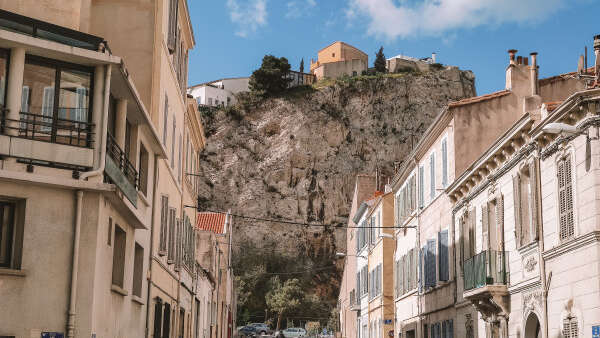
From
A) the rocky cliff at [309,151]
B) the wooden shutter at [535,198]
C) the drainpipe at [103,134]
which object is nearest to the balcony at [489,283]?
the wooden shutter at [535,198]

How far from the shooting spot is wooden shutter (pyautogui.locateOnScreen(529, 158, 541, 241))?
1878 centimetres

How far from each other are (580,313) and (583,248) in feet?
4.46

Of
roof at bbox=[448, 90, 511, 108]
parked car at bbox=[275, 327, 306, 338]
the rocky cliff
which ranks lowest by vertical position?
parked car at bbox=[275, 327, 306, 338]

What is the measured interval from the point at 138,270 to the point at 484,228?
10.2 meters

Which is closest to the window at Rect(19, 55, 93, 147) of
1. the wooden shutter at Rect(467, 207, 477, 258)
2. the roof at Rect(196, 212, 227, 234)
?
the wooden shutter at Rect(467, 207, 477, 258)

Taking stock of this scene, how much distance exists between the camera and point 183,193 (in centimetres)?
2908

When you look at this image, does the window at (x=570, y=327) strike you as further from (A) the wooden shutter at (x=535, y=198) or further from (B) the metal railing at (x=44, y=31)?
(B) the metal railing at (x=44, y=31)

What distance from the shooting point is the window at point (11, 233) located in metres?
13.5

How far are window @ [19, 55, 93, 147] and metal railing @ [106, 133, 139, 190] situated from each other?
0.83 m

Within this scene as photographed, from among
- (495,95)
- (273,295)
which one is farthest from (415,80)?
(495,95)

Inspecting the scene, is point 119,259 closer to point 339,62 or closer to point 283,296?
point 283,296

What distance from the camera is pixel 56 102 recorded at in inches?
568

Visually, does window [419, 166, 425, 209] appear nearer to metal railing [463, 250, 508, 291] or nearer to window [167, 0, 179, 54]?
metal railing [463, 250, 508, 291]

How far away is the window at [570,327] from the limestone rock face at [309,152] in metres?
87.5
